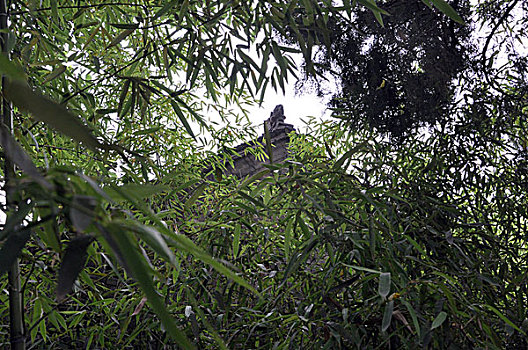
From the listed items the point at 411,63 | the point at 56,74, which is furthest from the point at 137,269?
the point at 411,63

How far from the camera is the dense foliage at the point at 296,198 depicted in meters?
1.22

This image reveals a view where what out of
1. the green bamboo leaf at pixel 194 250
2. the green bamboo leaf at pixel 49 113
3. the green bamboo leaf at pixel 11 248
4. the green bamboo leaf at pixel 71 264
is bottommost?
the green bamboo leaf at pixel 194 250

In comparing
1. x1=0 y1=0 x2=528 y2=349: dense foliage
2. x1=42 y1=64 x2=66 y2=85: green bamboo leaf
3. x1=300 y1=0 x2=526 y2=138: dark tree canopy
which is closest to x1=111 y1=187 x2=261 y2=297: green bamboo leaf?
x1=0 y1=0 x2=528 y2=349: dense foliage

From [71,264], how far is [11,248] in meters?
0.11

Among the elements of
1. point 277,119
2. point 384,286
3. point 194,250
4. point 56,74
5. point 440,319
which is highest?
point 277,119

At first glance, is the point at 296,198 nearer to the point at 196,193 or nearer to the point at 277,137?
the point at 196,193

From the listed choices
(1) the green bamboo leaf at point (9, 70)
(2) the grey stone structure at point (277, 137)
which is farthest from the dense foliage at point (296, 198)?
(2) the grey stone structure at point (277, 137)

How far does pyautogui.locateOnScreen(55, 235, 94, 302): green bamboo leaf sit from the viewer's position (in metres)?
0.62

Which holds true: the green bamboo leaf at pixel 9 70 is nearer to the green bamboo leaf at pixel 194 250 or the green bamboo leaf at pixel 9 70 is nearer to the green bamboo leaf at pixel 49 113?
the green bamboo leaf at pixel 49 113

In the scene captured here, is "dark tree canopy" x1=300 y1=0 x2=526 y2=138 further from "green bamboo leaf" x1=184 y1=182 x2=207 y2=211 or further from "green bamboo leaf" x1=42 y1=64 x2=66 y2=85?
"green bamboo leaf" x1=42 y1=64 x2=66 y2=85

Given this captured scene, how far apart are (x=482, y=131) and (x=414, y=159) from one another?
0.92 ft

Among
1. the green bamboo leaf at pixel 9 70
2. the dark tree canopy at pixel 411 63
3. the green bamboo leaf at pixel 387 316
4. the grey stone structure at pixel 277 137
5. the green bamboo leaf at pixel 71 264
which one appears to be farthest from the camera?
the grey stone structure at pixel 277 137

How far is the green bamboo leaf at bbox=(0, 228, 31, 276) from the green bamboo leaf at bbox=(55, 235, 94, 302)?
7 cm

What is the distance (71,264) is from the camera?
64 cm
